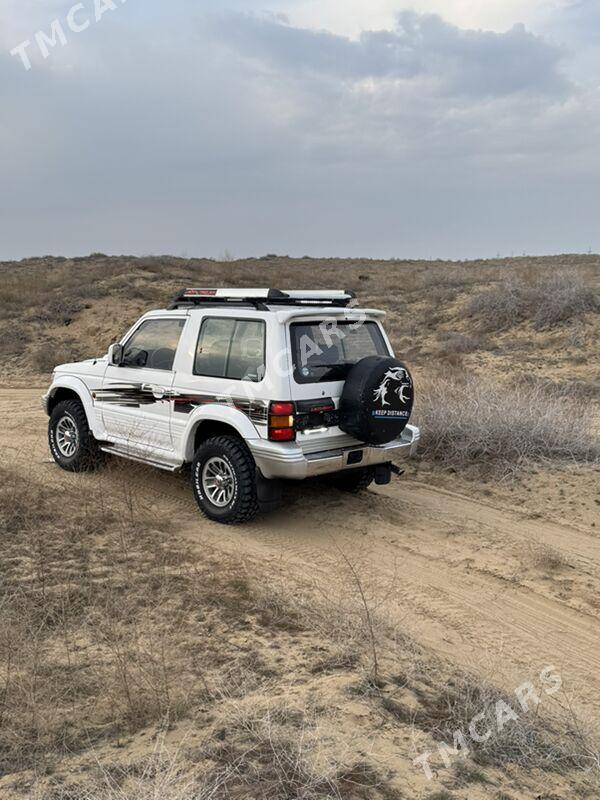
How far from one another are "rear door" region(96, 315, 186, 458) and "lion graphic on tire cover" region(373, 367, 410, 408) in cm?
205

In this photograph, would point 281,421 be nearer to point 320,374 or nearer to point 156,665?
point 320,374

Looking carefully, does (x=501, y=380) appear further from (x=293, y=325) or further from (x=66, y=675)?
(x=66, y=675)

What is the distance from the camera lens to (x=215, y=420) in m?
6.16

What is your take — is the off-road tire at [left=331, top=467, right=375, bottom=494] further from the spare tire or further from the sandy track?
the spare tire

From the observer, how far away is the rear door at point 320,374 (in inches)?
227

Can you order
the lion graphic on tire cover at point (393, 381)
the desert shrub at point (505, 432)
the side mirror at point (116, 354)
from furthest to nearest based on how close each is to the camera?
the desert shrub at point (505, 432), the side mirror at point (116, 354), the lion graphic on tire cover at point (393, 381)

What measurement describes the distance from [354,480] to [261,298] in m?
2.25

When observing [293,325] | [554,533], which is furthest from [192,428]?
[554,533]

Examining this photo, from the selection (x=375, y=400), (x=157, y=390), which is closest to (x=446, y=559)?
(x=375, y=400)

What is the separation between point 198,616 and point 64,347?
47.6 ft

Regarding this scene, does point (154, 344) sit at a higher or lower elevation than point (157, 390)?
higher

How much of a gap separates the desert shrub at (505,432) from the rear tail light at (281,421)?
3.10m

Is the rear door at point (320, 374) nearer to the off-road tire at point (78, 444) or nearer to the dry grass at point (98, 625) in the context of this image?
the dry grass at point (98, 625)

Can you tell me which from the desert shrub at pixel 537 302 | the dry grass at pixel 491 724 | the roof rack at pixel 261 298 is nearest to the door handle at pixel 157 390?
the roof rack at pixel 261 298
